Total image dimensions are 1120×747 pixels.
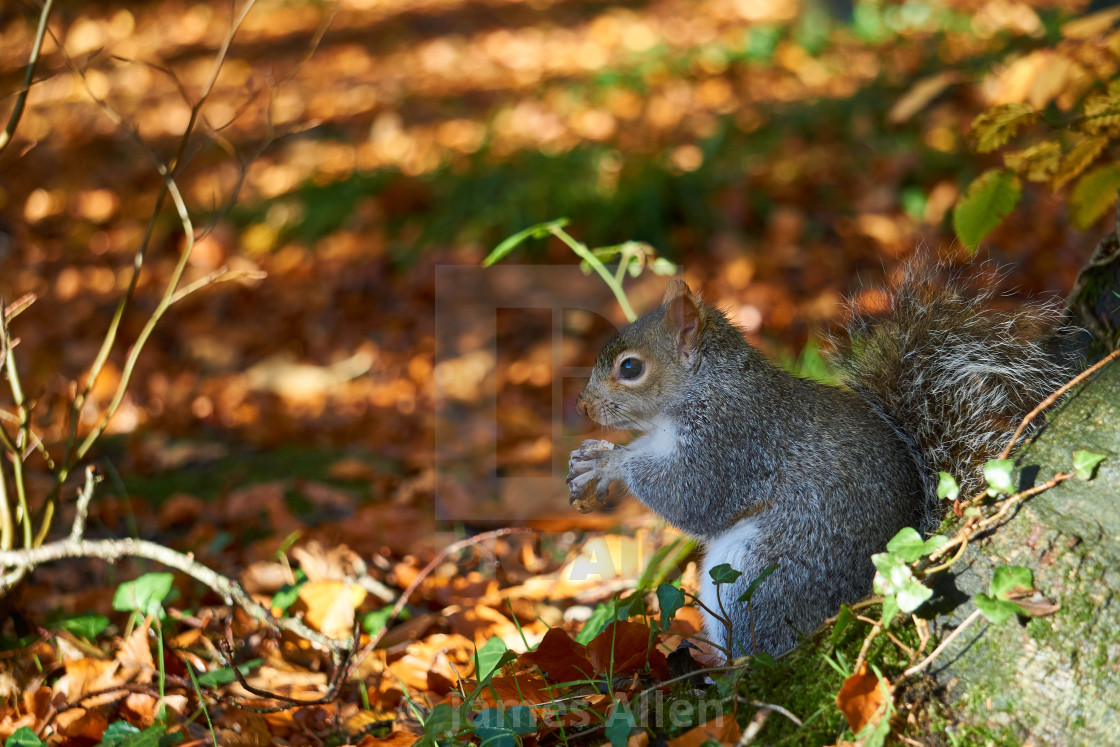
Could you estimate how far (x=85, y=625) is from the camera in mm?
1896

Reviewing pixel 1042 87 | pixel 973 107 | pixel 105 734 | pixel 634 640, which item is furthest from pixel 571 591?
pixel 973 107

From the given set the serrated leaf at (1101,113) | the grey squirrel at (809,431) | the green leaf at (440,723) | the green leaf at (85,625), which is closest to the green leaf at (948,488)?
the grey squirrel at (809,431)

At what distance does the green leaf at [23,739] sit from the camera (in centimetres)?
148

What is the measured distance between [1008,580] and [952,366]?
0.47 meters

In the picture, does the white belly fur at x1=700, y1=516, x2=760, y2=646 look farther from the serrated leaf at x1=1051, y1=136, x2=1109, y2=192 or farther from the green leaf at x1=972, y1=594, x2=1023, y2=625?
the serrated leaf at x1=1051, y1=136, x2=1109, y2=192

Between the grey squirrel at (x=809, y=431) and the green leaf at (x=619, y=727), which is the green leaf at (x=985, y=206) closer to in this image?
the grey squirrel at (x=809, y=431)

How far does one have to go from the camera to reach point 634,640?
1508mm

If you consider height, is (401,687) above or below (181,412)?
below

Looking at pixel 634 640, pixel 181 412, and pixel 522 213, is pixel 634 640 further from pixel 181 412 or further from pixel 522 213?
pixel 522 213

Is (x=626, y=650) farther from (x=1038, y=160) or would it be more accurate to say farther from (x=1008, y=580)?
(x=1038, y=160)

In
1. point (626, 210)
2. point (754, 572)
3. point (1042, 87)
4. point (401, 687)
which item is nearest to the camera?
point (754, 572)

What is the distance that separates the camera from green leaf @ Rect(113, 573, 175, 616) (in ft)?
6.19

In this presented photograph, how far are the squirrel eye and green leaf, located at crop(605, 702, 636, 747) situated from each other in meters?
0.83

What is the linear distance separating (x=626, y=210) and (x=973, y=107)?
2462mm
